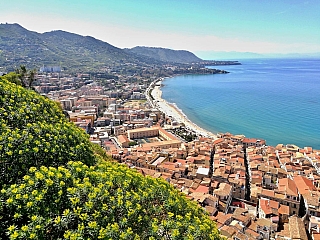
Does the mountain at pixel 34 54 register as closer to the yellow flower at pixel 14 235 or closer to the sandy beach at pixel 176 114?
the sandy beach at pixel 176 114

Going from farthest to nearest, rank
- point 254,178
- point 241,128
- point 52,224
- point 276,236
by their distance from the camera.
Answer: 1. point 241,128
2. point 254,178
3. point 276,236
4. point 52,224

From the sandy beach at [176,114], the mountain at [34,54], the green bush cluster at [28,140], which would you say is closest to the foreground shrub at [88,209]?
the green bush cluster at [28,140]

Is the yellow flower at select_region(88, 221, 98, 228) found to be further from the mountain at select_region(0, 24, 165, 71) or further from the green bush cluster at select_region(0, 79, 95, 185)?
the mountain at select_region(0, 24, 165, 71)

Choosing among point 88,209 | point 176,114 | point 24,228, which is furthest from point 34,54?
point 24,228

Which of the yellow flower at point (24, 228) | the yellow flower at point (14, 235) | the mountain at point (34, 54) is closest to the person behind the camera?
the yellow flower at point (14, 235)

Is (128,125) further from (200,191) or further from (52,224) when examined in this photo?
(52,224)

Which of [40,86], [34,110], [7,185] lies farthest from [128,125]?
[40,86]

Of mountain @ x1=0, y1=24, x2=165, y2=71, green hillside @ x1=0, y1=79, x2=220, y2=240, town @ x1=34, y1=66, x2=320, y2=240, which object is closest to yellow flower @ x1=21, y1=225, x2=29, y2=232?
green hillside @ x1=0, y1=79, x2=220, y2=240
